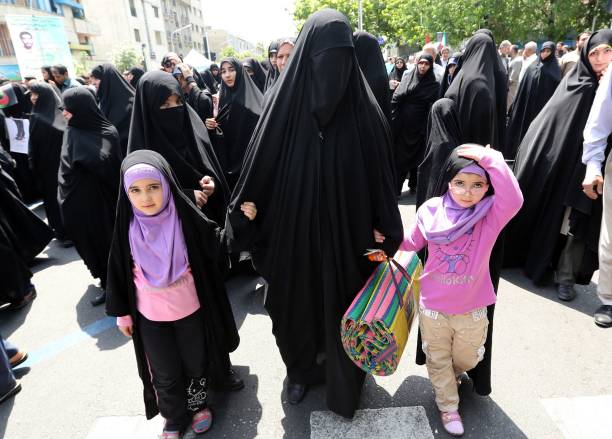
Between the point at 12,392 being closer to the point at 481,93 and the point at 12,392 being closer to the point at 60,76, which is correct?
the point at 481,93

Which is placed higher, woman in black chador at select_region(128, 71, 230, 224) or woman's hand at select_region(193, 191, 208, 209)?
woman in black chador at select_region(128, 71, 230, 224)

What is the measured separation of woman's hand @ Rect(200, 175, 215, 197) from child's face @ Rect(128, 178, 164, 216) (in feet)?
A: 2.57

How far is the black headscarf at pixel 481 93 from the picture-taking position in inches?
122

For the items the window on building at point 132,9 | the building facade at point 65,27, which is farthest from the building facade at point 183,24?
the building facade at point 65,27

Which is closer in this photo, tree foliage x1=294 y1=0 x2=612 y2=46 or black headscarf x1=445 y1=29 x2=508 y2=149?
black headscarf x1=445 y1=29 x2=508 y2=149

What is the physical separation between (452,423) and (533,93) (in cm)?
568

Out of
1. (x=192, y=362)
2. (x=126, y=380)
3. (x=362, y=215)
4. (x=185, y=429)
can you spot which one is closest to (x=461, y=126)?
(x=362, y=215)

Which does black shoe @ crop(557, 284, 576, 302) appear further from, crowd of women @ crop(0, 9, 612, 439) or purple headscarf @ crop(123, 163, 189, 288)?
purple headscarf @ crop(123, 163, 189, 288)

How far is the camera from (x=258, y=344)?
9.86ft

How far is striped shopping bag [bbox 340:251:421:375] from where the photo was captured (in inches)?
70.3

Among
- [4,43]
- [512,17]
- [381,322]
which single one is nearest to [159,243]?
[381,322]

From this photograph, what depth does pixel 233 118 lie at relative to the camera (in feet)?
14.1

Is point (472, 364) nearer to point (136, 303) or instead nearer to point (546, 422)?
point (546, 422)

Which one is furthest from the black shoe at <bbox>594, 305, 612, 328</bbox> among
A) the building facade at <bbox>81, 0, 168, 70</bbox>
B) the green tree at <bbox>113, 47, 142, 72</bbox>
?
the building facade at <bbox>81, 0, 168, 70</bbox>
